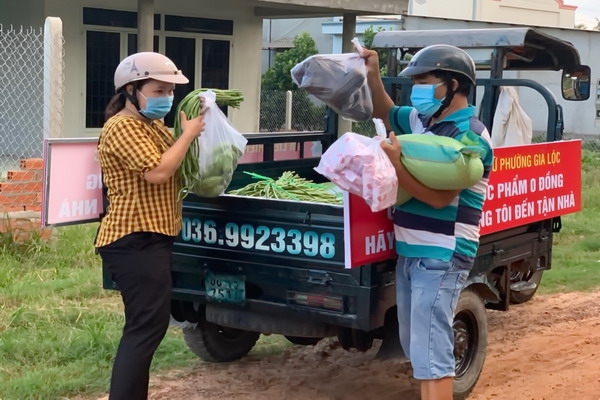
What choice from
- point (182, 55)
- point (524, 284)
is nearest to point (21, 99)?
point (182, 55)

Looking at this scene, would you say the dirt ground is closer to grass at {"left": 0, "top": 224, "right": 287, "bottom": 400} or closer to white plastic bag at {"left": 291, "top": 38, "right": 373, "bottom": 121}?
grass at {"left": 0, "top": 224, "right": 287, "bottom": 400}

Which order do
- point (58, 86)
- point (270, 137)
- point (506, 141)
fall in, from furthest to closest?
point (58, 86) < point (506, 141) < point (270, 137)

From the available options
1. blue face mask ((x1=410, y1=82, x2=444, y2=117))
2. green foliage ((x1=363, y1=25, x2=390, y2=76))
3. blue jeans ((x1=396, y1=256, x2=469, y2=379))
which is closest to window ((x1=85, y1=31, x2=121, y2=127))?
green foliage ((x1=363, y1=25, x2=390, y2=76))

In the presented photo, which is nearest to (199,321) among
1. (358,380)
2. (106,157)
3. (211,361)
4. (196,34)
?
(211,361)

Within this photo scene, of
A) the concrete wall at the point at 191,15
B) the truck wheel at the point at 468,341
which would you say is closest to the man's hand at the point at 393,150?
the truck wheel at the point at 468,341

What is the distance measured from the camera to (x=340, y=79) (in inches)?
192

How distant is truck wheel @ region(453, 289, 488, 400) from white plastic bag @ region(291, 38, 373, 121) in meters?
1.21

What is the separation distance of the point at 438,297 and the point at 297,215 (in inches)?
32.6

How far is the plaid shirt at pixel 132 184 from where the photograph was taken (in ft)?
12.9

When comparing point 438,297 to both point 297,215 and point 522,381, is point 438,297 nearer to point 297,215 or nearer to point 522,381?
point 297,215

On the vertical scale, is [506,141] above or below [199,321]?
above

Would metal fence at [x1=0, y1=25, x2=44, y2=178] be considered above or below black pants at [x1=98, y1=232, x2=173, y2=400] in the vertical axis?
above

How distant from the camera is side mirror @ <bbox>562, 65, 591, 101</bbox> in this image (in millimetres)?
6738

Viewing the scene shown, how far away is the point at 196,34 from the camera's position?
15.6 metres
